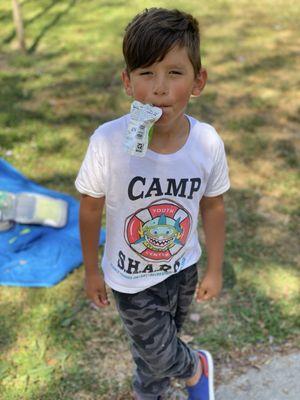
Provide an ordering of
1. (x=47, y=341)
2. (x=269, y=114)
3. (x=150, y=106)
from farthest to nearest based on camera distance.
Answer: (x=269, y=114) < (x=47, y=341) < (x=150, y=106)

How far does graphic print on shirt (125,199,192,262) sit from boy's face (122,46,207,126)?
320mm

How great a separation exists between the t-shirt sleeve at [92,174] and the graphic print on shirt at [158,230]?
159 mm

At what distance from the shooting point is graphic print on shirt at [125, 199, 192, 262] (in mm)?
1789

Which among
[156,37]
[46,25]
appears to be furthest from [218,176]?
[46,25]

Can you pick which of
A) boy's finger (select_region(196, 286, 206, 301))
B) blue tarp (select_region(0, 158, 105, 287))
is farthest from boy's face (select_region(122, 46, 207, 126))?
blue tarp (select_region(0, 158, 105, 287))

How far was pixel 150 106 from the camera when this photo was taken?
1563mm

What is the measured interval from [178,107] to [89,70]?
473 centimetres

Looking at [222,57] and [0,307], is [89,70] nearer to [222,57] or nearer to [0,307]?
[222,57]

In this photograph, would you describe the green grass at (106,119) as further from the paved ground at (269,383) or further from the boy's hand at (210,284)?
the boy's hand at (210,284)

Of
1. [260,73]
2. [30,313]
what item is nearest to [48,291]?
[30,313]

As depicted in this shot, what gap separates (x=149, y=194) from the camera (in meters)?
1.74

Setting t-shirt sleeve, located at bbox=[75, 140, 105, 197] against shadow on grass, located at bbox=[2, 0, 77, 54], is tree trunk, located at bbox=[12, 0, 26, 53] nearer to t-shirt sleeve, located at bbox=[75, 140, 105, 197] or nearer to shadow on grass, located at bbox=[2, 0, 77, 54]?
shadow on grass, located at bbox=[2, 0, 77, 54]

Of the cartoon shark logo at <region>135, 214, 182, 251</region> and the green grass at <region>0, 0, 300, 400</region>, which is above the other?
the cartoon shark logo at <region>135, 214, 182, 251</region>

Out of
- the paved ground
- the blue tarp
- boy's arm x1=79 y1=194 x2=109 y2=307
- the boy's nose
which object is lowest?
the blue tarp
